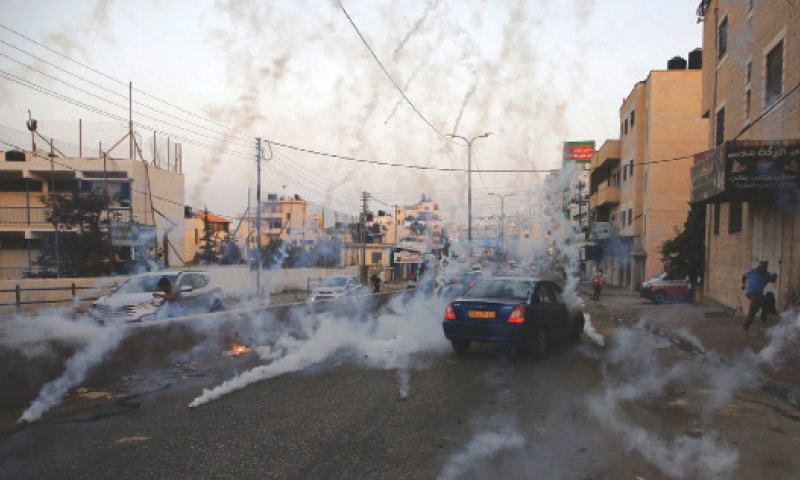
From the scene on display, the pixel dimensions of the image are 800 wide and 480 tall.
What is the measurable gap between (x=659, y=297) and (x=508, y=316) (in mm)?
19125

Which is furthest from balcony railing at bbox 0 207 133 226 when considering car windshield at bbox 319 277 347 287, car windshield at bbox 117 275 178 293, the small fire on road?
the small fire on road

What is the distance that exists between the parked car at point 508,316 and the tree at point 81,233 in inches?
840

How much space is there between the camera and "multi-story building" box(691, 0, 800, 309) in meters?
13.2

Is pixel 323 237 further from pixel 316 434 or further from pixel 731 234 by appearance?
pixel 316 434

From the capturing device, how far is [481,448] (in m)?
5.00

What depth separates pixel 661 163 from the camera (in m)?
34.2

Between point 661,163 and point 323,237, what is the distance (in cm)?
3243

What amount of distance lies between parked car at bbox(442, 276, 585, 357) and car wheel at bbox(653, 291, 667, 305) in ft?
55.7

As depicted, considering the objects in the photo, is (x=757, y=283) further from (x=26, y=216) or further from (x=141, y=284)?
(x=26, y=216)

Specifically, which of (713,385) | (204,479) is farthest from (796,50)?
(204,479)

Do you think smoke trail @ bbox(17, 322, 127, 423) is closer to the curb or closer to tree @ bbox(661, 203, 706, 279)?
the curb

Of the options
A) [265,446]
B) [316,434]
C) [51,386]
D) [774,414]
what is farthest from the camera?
[51,386]

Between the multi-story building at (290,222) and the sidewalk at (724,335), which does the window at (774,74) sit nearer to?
the sidewalk at (724,335)

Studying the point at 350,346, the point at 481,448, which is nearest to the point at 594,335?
the point at 350,346
